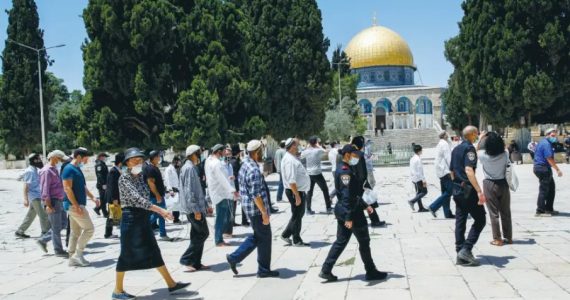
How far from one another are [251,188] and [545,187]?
6612mm

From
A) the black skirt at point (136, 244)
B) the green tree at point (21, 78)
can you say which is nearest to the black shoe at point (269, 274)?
the black skirt at point (136, 244)

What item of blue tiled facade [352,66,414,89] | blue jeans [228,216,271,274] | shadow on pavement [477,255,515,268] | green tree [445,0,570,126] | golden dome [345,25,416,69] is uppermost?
golden dome [345,25,416,69]

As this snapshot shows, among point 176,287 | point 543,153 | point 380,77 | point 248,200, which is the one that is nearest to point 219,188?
point 248,200

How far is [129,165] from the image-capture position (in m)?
6.06

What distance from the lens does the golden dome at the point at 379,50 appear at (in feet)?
263

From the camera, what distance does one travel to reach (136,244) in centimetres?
593

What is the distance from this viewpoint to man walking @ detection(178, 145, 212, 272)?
7.20 metres

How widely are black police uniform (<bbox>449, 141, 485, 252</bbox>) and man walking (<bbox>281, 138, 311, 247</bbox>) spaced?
94.2 inches

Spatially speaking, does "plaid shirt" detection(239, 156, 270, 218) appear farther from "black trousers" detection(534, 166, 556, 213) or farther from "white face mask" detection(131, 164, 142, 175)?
"black trousers" detection(534, 166, 556, 213)

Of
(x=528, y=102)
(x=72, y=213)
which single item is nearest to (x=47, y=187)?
(x=72, y=213)

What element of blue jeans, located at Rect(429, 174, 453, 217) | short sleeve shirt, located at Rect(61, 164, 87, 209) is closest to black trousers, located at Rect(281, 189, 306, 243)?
short sleeve shirt, located at Rect(61, 164, 87, 209)

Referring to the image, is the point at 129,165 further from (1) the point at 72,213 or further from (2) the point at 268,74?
(2) the point at 268,74

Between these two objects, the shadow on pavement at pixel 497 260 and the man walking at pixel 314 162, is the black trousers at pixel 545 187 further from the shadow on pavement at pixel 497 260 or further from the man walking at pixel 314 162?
the man walking at pixel 314 162

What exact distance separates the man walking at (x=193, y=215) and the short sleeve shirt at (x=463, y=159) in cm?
344
